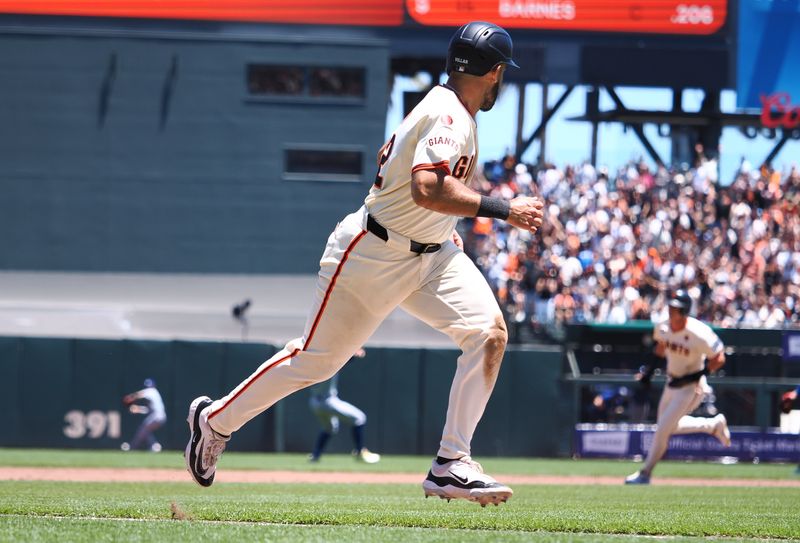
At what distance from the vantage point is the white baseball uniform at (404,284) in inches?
214

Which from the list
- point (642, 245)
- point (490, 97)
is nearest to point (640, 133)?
point (642, 245)

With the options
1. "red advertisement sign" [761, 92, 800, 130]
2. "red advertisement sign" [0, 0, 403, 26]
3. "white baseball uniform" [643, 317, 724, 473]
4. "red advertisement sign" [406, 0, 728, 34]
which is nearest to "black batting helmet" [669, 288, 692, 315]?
"white baseball uniform" [643, 317, 724, 473]

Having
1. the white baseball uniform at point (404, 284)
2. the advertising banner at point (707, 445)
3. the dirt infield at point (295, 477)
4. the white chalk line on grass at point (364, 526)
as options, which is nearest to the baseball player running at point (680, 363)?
the dirt infield at point (295, 477)

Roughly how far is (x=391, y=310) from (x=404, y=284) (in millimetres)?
140

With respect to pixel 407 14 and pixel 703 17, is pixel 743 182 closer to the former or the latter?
pixel 703 17

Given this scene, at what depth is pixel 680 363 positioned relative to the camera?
40.3 feet

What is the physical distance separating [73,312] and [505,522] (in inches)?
775

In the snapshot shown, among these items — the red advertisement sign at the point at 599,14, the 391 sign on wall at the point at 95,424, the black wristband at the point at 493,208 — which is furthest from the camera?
the red advertisement sign at the point at 599,14

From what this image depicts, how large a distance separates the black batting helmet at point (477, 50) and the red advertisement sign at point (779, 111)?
22409 millimetres

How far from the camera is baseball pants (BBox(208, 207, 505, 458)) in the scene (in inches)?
216

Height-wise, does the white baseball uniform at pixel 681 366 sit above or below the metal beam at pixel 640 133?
below

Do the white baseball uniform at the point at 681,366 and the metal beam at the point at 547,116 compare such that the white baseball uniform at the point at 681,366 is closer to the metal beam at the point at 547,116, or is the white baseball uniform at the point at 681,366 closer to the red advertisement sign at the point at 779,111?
the metal beam at the point at 547,116

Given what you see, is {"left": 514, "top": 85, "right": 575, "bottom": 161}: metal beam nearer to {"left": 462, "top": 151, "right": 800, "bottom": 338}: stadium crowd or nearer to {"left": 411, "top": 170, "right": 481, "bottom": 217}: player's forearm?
{"left": 462, "top": 151, "right": 800, "bottom": 338}: stadium crowd

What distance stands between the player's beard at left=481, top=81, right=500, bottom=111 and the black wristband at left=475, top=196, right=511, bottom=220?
0.57m
